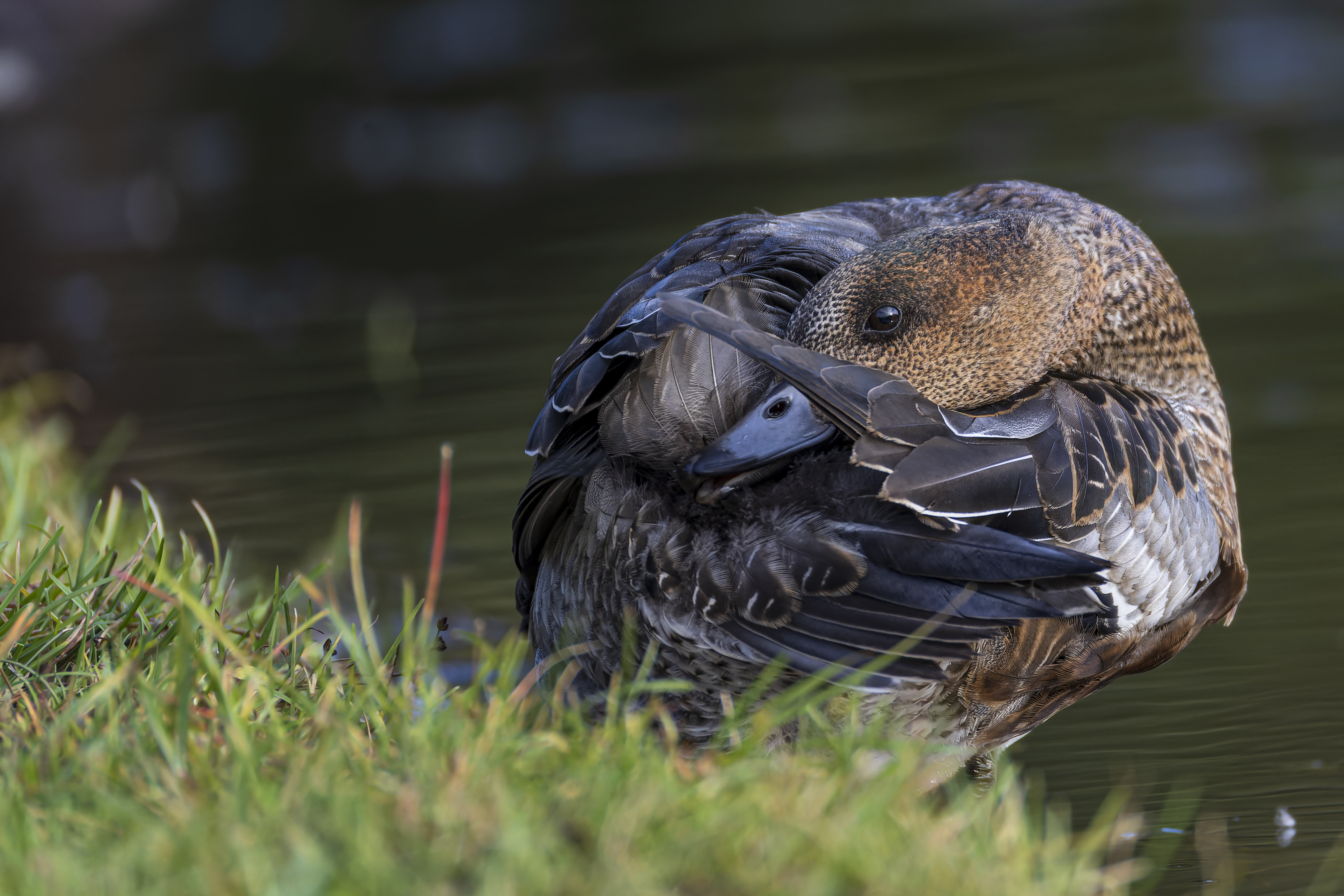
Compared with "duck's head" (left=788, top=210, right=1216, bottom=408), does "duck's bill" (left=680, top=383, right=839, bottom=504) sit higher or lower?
lower

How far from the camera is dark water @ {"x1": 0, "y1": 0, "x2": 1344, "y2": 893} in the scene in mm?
4160

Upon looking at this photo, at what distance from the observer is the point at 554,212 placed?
1161 centimetres

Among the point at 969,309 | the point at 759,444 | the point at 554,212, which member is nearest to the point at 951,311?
the point at 969,309

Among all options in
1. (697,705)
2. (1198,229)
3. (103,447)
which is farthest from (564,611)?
(1198,229)

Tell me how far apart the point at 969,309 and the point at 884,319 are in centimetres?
19

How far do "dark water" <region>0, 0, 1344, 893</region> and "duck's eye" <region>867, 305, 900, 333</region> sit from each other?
1131 millimetres

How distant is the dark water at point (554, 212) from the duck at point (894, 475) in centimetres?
56

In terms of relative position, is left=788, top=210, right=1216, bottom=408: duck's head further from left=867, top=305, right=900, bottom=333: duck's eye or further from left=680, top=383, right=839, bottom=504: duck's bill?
left=680, top=383, right=839, bottom=504: duck's bill

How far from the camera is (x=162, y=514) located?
5.46 metres

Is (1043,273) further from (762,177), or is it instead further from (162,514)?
(762,177)

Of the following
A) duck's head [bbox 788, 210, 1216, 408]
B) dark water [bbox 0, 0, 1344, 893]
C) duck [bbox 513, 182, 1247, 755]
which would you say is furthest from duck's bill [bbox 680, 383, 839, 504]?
dark water [bbox 0, 0, 1344, 893]

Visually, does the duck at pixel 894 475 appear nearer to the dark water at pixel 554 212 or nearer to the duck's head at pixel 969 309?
the duck's head at pixel 969 309

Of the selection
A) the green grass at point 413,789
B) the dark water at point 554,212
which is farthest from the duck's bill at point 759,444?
the dark water at point 554,212

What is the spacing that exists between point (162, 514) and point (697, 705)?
3.03 m
